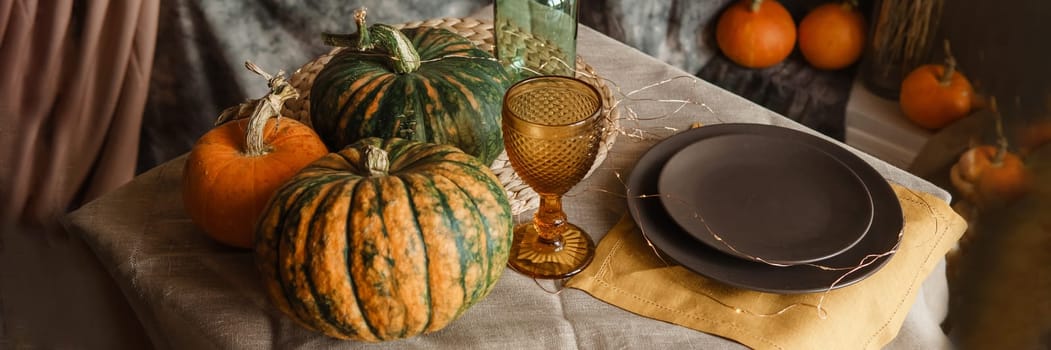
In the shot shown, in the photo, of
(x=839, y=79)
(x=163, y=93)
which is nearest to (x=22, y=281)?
(x=163, y=93)

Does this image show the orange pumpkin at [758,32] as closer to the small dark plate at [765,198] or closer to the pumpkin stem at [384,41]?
the small dark plate at [765,198]

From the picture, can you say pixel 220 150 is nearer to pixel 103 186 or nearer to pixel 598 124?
pixel 598 124

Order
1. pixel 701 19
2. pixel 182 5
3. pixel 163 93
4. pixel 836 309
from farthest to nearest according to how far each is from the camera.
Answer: pixel 701 19 → pixel 163 93 → pixel 182 5 → pixel 836 309

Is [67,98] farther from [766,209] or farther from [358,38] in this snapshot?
[766,209]

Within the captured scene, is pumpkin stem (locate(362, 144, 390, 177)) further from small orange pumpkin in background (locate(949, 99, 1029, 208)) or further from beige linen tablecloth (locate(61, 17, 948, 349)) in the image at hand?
small orange pumpkin in background (locate(949, 99, 1029, 208))

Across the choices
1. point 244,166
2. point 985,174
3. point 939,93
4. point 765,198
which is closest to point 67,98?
point 244,166

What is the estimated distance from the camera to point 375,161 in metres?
0.65

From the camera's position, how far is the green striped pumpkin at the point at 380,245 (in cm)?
61

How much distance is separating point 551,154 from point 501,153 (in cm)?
24

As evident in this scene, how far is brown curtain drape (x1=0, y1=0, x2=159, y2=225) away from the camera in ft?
4.02

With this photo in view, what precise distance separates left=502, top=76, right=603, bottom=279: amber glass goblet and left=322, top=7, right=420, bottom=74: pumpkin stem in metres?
0.15

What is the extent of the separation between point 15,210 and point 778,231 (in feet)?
4.07

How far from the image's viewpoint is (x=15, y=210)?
1.35 m

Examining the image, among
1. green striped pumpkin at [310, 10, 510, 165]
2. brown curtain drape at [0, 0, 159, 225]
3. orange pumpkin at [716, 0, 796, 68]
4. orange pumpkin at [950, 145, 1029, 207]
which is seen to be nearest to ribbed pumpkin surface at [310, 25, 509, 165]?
green striped pumpkin at [310, 10, 510, 165]
